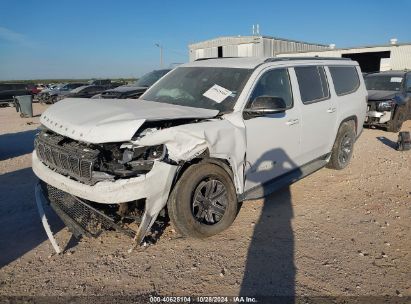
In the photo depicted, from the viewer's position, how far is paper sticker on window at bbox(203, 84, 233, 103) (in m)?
4.16

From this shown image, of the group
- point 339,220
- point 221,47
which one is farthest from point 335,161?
point 221,47

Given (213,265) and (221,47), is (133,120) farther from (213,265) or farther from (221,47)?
(221,47)

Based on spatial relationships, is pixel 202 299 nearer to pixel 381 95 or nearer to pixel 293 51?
pixel 381 95

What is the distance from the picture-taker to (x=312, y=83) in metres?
5.17

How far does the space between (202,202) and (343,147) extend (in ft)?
11.4

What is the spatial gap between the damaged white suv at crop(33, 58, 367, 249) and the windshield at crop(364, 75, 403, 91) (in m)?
6.75

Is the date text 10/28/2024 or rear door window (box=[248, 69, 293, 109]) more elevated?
rear door window (box=[248, 69, 293, 109])

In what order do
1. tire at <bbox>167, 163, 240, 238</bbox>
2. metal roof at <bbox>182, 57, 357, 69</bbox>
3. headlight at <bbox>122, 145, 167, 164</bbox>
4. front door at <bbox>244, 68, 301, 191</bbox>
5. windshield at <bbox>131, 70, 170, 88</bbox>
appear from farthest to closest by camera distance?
windshield at <bbox>131, 70, 170, 88</bbox>, metal roof at <bbox>182, 57, 357, 69</bbox>, front door at <bbox>244, 68, 301, 191</bbox>, tire at <bbox>167, 163, 240, 238</bbox>, headlight at <bbox>122, 145, 167, 164</bbox>

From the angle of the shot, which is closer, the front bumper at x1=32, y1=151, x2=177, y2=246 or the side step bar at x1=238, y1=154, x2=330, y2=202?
the front bumper at x1=32, y1=151, x2=177, y2=246

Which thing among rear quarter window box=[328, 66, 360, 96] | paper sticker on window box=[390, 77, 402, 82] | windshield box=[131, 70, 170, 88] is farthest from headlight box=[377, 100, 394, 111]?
windshield box=[131, 70, 170, 88]

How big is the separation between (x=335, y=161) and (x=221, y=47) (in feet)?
101

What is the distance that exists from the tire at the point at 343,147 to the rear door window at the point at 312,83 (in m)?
0.86

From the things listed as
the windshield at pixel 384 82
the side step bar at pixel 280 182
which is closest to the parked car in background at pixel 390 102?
the windshield at pixel 384 82

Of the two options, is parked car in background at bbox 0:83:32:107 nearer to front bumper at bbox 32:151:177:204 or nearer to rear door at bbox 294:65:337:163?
rear door at bbox 294:65:337:163
